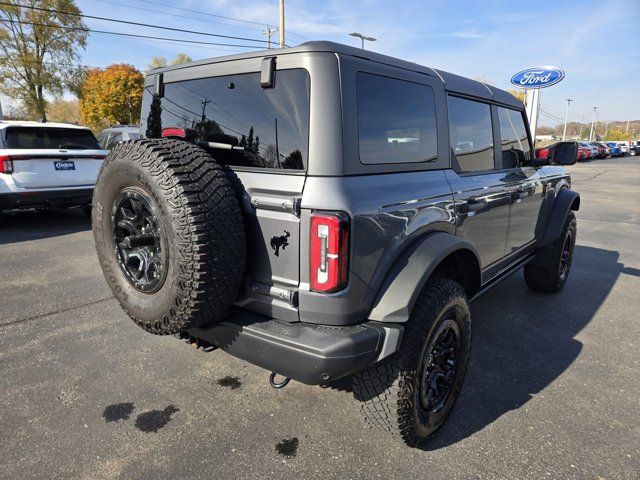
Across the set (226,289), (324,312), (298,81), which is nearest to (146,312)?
(226,289)

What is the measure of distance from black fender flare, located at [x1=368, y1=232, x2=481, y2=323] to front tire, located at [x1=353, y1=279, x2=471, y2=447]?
0.54ft

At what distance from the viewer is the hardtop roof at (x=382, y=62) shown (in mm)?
1952

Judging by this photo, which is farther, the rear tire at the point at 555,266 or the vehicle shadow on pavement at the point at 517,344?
the rear tire at the point at 555,266

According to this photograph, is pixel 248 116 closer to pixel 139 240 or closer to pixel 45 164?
pixel 139 240

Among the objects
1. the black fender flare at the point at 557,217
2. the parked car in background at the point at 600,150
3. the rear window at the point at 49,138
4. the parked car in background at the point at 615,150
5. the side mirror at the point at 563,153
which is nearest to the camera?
the side mirror at the point at 563,153

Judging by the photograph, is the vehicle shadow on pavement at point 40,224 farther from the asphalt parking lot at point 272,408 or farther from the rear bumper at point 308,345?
the rear bumper at point 308,345

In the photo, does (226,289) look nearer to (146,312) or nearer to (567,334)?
Result: (146,312)

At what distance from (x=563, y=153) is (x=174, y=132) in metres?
3.55

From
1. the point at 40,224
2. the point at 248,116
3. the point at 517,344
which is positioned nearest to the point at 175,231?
the point at 248,116

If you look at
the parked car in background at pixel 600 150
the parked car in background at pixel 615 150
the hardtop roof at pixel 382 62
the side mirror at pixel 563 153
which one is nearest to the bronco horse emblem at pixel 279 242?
the hardtop roof at pixel 382 62

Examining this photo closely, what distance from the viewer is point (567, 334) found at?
3.77m

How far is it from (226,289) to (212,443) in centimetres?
95

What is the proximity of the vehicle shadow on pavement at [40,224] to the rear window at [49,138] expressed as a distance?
4.68 ft

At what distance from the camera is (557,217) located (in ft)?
14.0
